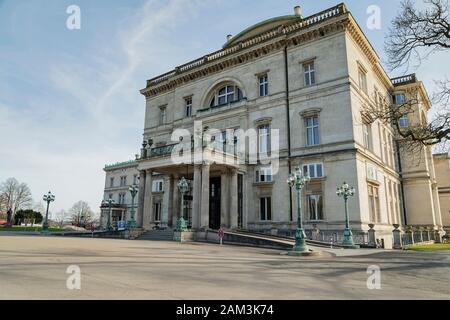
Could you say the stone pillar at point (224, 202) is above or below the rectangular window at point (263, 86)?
below

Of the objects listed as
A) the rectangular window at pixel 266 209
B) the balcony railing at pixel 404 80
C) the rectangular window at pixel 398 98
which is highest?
the balcony railing at pixel 404 80

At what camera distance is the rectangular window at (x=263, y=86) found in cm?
2987

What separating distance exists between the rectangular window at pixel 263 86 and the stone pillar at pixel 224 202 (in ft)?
29.1

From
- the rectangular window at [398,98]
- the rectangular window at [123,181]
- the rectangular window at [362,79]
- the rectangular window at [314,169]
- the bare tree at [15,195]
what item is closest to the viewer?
the rectangular window at [314,169]

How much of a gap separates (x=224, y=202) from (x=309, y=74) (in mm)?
13493

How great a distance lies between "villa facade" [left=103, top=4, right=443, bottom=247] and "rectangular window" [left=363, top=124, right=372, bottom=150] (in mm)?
96

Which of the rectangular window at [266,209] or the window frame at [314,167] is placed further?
the rectangular window at [266,209]

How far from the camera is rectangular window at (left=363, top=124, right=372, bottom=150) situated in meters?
27.6

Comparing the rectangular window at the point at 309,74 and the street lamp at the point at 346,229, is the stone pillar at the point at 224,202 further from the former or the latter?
the rectangular window at the point at 309,74

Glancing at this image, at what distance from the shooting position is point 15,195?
79.7 metres

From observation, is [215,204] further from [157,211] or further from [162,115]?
[162,115]

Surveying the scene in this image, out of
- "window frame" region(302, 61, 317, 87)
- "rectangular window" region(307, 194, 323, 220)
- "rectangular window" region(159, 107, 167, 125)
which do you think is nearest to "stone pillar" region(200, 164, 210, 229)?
"rectangular window" region(307, 194, 323, 220)

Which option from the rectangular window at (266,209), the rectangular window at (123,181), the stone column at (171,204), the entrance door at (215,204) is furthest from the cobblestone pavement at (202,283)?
the rectangular window at (123,181)
